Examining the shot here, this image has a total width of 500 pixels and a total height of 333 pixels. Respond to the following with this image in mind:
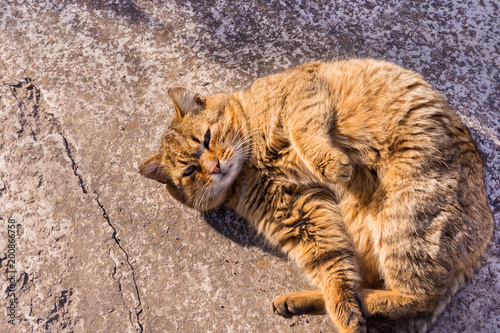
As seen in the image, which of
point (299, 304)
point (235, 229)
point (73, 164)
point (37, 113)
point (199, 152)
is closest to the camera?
point (299, 304)

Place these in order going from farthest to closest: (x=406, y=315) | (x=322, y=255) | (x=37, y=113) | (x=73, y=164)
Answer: (x=37, y=113), (x=73, y=164), (x=322, y=255), (x=406, y=315)

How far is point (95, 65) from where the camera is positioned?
3428 millimetres

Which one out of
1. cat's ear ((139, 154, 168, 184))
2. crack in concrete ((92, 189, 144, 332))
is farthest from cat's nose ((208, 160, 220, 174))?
crack in concrete ((92, 189, 144, 332))

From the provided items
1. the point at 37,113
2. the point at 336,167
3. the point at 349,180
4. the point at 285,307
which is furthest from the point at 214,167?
the point at 37,113

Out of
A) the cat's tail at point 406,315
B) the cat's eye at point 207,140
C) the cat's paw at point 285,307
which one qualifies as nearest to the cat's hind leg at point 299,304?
the cat's paw at point 285,307

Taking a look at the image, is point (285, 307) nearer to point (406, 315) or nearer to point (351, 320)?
point (351, 320)

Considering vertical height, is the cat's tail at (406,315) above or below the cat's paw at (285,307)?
above

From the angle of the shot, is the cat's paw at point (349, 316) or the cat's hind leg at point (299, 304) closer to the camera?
the cat's paw at point (349, 316)

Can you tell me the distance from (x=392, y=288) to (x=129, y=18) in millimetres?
Answer: 3332

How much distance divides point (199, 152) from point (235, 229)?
66cm

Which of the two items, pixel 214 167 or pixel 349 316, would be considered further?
pixel 214 167

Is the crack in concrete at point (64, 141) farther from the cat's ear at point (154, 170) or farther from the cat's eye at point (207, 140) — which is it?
the cat's eye at point (207, 140)

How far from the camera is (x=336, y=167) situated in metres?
2.29

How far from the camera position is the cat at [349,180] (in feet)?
7.32
